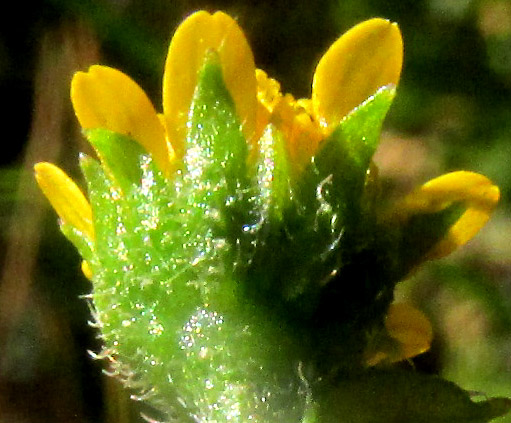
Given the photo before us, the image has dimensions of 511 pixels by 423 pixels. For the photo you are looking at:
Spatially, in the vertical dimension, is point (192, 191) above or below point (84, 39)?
below

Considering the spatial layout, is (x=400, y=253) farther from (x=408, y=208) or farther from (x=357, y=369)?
(x=357, y=369)

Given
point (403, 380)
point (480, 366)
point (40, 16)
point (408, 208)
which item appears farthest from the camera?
point (40, 16)

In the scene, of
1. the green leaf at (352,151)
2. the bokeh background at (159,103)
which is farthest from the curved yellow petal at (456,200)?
the bokeh background at (159,103)

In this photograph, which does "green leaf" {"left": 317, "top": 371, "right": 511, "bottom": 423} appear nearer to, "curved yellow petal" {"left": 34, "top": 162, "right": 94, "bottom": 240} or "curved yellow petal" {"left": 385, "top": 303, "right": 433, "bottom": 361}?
"curved yellow petal" {"left": 385, "top": 303, "right": 433, "bottom": 361}

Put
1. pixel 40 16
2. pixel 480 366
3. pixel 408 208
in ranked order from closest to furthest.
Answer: pixel 408 208 → pixel 480 366 → pixel 40 16

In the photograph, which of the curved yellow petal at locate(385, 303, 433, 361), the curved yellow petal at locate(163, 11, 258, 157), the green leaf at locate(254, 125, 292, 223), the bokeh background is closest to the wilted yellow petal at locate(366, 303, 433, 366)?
the curved yellow petal at locate(385, 303, 433, 361)

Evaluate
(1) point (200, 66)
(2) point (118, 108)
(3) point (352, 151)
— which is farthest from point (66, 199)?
(3) point (352, 151)

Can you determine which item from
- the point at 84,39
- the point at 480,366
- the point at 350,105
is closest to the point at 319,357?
the point at 350,105

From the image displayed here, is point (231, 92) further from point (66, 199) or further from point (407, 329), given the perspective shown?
point (407, 329)
